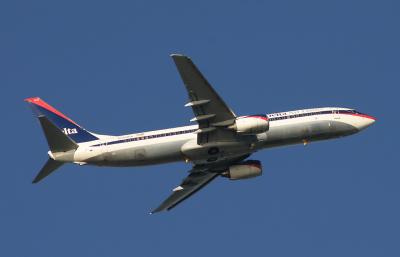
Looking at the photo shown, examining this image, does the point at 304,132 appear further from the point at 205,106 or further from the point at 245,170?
the point at 205,106

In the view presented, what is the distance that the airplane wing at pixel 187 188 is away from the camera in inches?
3834

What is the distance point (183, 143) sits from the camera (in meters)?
87.3

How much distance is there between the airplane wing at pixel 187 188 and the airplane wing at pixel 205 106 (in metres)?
11.2

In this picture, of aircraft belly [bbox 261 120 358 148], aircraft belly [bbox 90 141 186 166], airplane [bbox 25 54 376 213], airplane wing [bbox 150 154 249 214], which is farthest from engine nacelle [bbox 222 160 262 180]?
aircraft belly [bbox 90 141 186 166]

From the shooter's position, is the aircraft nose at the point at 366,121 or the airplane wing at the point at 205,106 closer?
the airplane wing at the point at 205,106

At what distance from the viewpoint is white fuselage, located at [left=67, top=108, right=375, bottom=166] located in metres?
86.8

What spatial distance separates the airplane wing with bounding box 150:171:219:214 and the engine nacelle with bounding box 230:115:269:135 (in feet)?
42.5

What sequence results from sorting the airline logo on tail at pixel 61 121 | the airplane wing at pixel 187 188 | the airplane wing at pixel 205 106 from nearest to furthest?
the airplane wing at pixel 205 106 < the airline logo on tail at pixel 61 121 < the airplane wing at pixel 187 188

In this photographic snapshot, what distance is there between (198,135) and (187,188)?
43.6 feet

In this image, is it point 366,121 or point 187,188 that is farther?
point 187,188

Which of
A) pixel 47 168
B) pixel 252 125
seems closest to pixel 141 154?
pixel 47 168

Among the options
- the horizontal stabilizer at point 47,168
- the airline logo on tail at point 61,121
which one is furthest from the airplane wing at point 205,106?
the horizontal stabilizer at point 47,168

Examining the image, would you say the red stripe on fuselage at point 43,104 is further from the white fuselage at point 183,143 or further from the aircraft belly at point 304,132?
the aircraft belly at point 304,132

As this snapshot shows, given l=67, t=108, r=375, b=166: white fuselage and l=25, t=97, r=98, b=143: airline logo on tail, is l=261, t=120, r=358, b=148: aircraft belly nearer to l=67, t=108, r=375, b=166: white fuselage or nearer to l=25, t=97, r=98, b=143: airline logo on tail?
l=67, t=108, r=375, b=166: white fuselage
